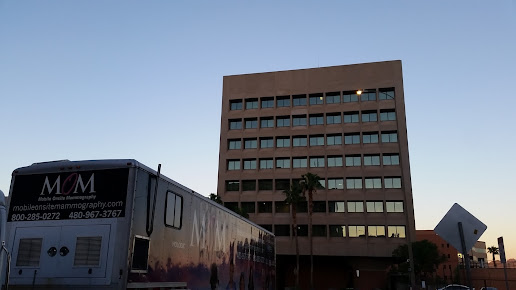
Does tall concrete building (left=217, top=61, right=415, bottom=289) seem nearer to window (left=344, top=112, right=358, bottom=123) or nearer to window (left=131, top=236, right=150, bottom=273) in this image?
window (left=344, top=112, right=358, bottom=123)

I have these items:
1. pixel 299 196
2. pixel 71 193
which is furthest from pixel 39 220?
pixel 299 196

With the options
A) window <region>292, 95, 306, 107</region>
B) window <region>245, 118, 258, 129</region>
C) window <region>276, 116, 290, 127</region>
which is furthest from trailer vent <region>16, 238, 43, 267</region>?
window <region>292, 95, 306, 107</region>

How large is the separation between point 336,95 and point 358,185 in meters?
15.2

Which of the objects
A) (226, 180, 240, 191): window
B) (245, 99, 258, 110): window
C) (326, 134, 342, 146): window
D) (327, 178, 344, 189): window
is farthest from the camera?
(245, 99, 258, 110): window

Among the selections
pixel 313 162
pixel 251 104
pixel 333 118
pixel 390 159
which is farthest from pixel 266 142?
pixel 390 159

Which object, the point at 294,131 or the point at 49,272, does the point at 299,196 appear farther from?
the point at 49,272

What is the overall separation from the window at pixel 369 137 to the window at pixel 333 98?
6.98 metres

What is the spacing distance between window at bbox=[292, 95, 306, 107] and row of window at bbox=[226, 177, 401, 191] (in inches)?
505

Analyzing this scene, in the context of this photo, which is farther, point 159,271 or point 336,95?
point 336,95

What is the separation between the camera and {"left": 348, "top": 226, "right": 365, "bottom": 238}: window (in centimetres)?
6034

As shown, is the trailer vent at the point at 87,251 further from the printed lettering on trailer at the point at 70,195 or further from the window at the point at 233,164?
the window at the point at 233,164

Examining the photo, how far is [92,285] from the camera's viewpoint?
28.3 ft

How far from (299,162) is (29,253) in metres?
57.6

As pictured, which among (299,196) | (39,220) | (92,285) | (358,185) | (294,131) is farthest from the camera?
(294,131)
